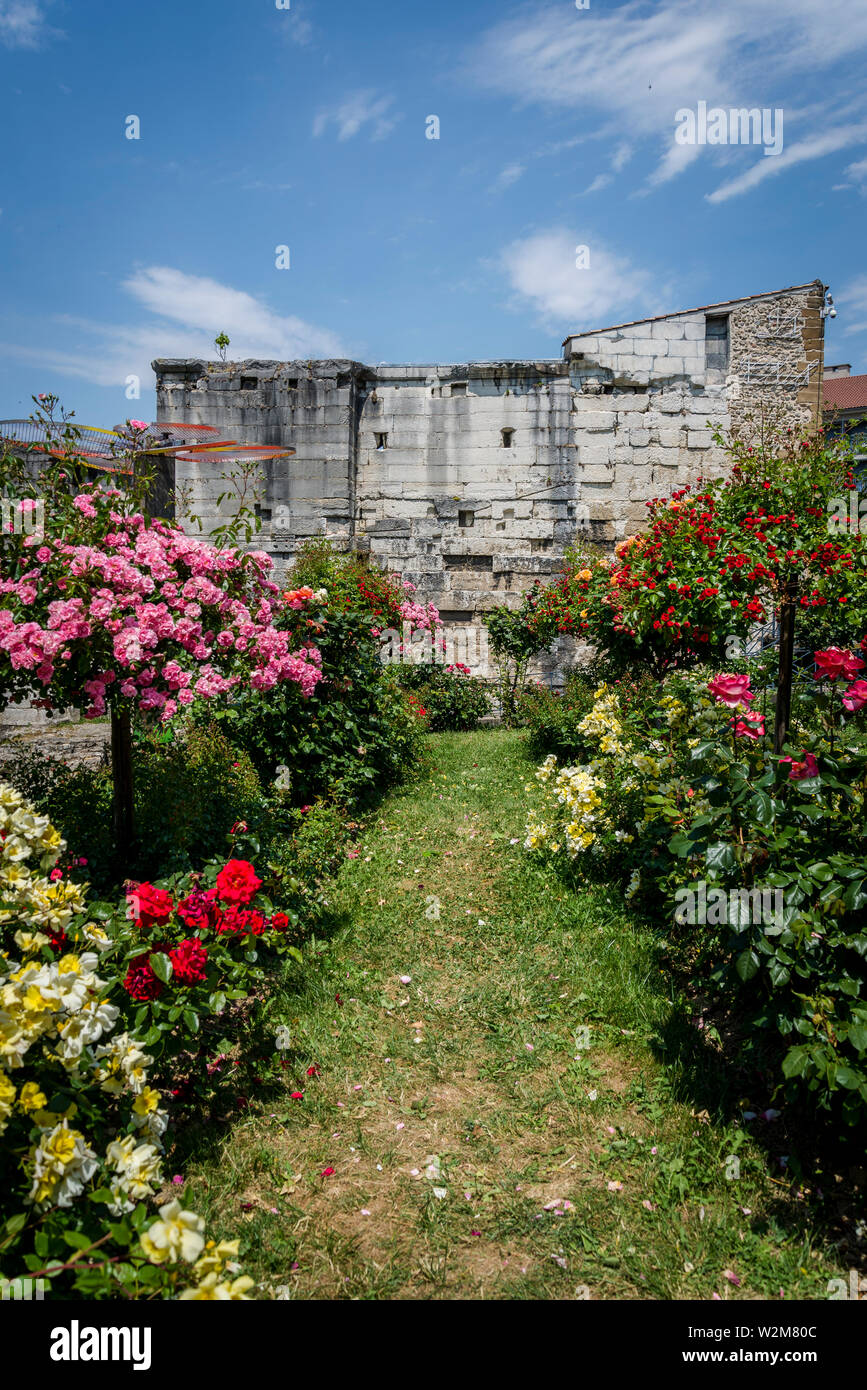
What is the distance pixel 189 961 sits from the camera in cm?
240

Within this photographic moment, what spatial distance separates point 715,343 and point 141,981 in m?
11.3

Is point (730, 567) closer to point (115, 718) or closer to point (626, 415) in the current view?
point (115, 718)

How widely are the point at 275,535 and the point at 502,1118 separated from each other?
9.52 meters

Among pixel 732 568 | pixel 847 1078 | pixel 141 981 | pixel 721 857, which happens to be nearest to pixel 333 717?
pixel 732 568

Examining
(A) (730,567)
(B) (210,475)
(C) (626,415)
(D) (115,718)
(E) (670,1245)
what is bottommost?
(E) (670,1245)

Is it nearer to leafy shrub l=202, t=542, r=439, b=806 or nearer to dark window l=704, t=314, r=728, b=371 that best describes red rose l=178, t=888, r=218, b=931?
leafy shrub l=202, t=542, r=439, b=806

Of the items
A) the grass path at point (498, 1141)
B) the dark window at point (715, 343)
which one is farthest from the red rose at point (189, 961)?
the dark window at point (715, 343)

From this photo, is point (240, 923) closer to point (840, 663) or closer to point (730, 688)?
point (730, 688)

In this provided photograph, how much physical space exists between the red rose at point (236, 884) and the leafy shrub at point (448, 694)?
7235mm

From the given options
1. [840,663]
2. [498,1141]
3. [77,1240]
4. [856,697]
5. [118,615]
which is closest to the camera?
[77,1240]

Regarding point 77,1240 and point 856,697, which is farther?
point 856,697

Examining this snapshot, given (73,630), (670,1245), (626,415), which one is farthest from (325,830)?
(626,415)

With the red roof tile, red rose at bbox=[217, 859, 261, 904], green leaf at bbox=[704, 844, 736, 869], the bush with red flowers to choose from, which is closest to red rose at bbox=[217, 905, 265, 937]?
red rose at bbox=[217, 859, 261, 904]

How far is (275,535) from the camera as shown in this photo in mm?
11070
